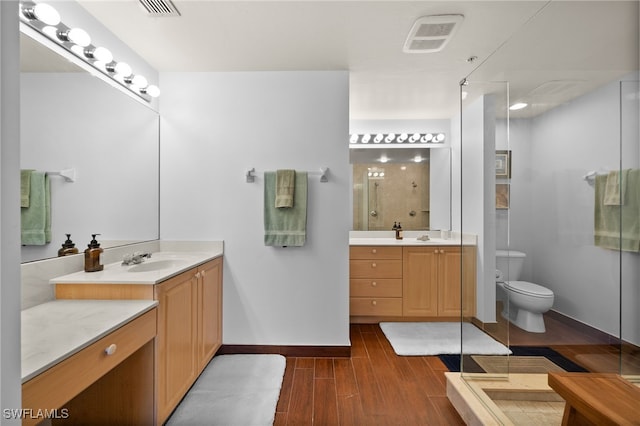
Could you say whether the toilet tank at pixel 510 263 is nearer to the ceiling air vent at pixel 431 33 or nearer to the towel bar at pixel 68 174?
the ceiling air vent at pixel 431 33

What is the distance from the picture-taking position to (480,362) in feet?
6.09

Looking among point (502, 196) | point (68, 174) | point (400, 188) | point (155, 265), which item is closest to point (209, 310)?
point (155, 265)

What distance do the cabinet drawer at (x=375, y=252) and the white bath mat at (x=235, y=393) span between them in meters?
1.32

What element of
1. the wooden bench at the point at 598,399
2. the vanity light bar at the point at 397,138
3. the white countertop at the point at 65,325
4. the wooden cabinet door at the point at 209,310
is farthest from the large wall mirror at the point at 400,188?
the white countertop at the point at 65,325

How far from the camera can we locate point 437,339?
9.32ft

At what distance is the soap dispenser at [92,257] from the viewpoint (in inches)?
67.6

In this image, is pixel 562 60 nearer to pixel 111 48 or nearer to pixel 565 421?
pixel 565 421

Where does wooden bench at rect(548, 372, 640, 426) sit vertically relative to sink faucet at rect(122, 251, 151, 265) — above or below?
below

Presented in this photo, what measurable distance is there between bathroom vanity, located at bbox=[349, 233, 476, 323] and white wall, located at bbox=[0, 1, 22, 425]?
2.84 m

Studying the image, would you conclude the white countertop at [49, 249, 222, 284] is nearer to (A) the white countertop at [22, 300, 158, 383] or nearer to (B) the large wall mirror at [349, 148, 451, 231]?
(A) the white countertop at [22, 300, 158, 383]

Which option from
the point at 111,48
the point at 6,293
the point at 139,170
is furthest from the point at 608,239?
the point at 111,48

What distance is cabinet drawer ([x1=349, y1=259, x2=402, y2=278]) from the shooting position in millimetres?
3252

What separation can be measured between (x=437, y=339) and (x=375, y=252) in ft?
3.33

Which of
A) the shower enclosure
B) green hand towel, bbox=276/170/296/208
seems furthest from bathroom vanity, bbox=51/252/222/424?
the shower enclosure
